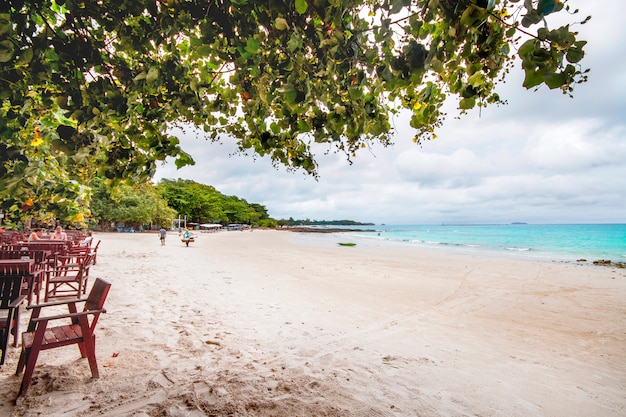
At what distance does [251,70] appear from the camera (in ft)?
7.95

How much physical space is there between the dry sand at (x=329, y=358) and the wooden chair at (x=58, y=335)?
20cm

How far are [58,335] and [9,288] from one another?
4.65 feet

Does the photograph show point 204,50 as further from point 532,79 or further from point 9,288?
point 9,288

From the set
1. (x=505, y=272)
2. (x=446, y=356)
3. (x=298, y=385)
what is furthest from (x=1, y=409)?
(x=505, y=272)

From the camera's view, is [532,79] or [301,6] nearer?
[532,79]

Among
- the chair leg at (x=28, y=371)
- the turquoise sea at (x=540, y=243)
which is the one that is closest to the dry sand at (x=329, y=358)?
the chair leg at (x=28, y=371)

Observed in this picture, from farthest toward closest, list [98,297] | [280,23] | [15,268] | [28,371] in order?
[15,268] < [98,297] < [28,371] < [280,23]

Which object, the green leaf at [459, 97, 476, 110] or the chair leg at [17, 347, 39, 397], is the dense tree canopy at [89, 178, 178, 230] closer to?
the chair leg at [17, 347, 39, 397]

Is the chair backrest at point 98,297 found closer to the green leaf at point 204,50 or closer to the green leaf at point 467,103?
the green leaf at point 204,50

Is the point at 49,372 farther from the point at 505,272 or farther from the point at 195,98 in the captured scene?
the point at 505,272

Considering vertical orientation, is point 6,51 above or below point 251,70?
below

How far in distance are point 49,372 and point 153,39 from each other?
11.8 ft

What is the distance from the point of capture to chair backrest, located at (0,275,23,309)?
4121 mm

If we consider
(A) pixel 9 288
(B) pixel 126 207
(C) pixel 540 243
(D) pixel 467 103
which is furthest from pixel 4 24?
(B) pixel 126 207
